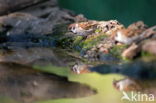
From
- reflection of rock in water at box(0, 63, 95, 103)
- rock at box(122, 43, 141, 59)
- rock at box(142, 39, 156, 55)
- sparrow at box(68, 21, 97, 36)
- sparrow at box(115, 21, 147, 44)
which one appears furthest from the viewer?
sparrow at box(68, 21, 97, 36)

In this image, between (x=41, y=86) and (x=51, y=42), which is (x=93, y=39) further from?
(x=41, y=86)

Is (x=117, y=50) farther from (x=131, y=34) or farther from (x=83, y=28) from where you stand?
(x=83, y=28)

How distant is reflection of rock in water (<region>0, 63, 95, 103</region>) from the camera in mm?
11938

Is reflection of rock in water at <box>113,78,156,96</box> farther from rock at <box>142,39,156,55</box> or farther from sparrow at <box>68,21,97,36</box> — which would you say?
sparrow at <box>68,21,97,36</box>

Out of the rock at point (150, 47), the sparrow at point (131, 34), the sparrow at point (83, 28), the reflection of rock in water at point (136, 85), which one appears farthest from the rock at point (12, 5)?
the reflection of rock in water at point (136, 85)

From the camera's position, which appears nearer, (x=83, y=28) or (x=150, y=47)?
(x=150, y=47)

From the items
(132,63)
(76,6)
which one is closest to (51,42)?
(76,6)

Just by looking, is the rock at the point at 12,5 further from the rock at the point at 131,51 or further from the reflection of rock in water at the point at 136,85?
the reflection of rock in water at the point at 136,85

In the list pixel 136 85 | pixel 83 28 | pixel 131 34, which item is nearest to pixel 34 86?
pixel 136 85

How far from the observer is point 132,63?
14359 millimetres

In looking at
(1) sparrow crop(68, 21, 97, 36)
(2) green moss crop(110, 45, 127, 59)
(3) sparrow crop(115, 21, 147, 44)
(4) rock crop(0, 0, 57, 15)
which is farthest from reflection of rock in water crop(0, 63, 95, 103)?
(4) rock crop(0, 0, 57, 15)

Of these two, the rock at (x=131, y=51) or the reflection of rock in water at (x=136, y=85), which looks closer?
the reflection of rock in water at (x=136, y=85)

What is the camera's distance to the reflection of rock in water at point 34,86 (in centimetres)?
1194

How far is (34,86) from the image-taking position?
13039mm
